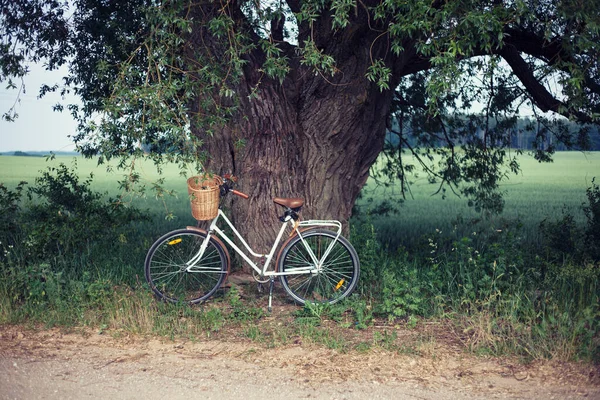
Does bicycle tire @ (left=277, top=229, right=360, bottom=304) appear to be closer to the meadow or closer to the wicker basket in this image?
the meadow

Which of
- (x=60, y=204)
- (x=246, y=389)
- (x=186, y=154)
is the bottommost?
(x=246, y=389)

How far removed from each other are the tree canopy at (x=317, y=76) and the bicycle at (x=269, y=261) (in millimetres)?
991

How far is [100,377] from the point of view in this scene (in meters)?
5.33

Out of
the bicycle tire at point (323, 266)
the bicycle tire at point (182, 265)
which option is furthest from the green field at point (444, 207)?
the bicycle tire at point (323, 266)

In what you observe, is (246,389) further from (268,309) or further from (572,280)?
(572,280)

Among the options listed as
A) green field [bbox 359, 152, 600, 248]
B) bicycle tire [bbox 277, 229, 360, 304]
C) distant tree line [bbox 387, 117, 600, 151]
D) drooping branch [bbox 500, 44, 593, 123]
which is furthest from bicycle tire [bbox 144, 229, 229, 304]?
distant tree line [bbox 387, 117, 600, 151]

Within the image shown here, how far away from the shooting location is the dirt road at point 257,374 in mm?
4938

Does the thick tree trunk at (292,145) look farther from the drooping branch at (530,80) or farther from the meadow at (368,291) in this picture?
the drooping branch at (530,80)

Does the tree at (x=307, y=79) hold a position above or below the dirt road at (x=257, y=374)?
above

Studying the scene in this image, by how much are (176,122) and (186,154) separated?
43 cm

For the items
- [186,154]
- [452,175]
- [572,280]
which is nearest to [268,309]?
[186,154]

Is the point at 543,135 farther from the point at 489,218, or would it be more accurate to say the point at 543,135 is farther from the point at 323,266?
the point at 323,266

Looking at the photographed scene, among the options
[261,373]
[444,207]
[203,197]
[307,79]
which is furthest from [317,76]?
[444,207]

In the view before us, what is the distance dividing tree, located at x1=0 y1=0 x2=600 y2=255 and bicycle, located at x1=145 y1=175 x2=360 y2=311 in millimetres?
909
